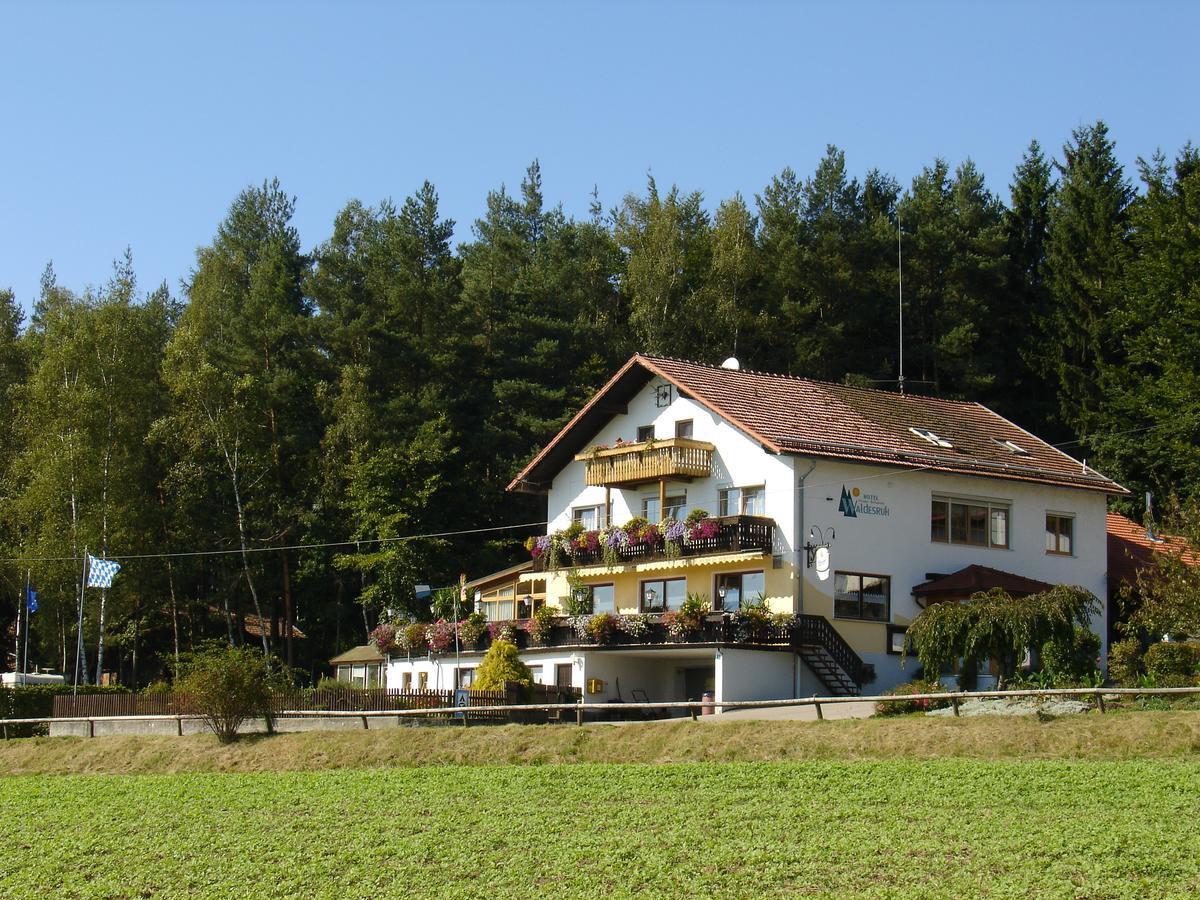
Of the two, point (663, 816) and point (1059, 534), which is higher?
point (1059, 534)

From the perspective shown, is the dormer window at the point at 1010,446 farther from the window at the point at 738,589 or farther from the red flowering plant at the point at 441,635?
the red flowering plant at the point at 441,635

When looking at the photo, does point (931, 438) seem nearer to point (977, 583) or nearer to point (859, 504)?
point (859, 504)

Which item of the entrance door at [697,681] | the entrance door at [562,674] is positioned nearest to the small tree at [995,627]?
the entrance door at [697,681]

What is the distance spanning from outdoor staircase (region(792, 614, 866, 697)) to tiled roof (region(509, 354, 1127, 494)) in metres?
4.77

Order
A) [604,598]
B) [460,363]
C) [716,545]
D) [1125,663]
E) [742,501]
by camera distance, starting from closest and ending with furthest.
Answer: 1. [1125,663]
2. [716,545]
3. [742,501]
4. [604,598]
5. [460,363]

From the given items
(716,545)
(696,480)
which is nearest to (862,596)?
(716,545)

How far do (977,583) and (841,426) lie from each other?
6.45 m

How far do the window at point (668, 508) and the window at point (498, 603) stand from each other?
6617 millimetres

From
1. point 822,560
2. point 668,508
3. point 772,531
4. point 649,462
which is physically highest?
point 649,462

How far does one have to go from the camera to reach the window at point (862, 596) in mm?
41594

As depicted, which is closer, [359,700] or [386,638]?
[359,700]

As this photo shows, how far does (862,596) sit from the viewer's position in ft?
138

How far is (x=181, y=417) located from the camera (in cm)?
6053

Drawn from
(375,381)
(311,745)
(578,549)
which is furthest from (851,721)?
(375,381)
